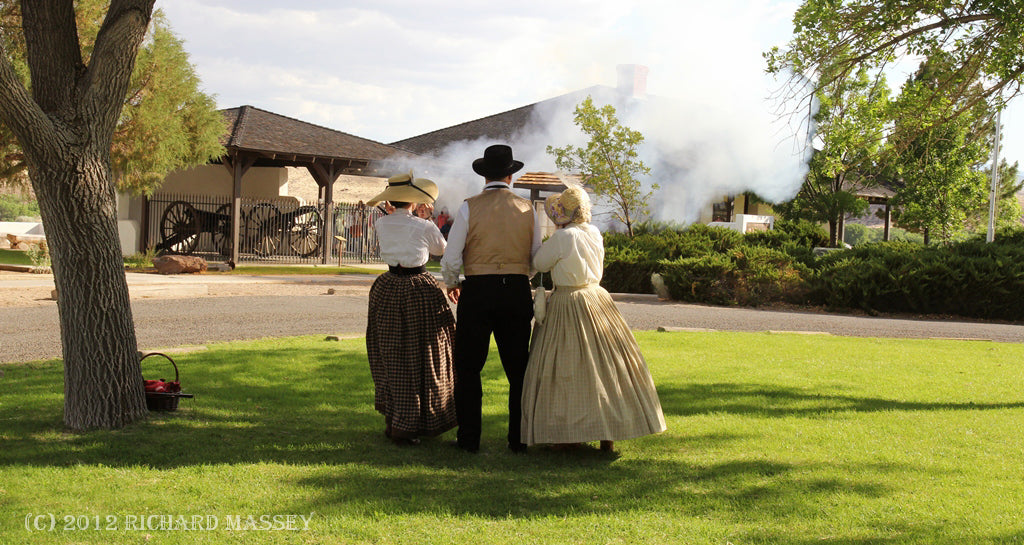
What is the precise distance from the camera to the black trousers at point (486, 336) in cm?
535

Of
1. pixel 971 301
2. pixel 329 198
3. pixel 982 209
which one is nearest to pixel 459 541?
pixel 971 301

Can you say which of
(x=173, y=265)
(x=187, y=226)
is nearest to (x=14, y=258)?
(x=187, y=226)

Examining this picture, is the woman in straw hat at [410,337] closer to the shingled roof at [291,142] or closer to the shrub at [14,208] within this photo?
the shingled roof at [291,142]

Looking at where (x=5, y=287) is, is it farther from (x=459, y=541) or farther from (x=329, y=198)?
(x=459, y=541)

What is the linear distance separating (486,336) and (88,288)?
2472 mm

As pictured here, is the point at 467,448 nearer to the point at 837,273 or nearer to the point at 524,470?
the point at 524,470

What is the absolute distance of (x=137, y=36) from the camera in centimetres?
571

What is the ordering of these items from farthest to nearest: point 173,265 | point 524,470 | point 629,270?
point 173,265 < point 629,270 < point 524,470

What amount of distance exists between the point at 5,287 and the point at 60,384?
797cm

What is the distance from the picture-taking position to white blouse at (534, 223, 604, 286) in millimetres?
5336

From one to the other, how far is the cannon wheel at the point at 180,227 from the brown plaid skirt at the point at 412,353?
18718 millimetres

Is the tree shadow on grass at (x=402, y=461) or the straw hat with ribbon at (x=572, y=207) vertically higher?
the straw hat with ribbon at (x=572, y=207)

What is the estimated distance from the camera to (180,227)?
919 inches

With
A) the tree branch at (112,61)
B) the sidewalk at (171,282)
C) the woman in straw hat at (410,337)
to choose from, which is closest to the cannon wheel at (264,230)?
the sidewalk at (171,282)
